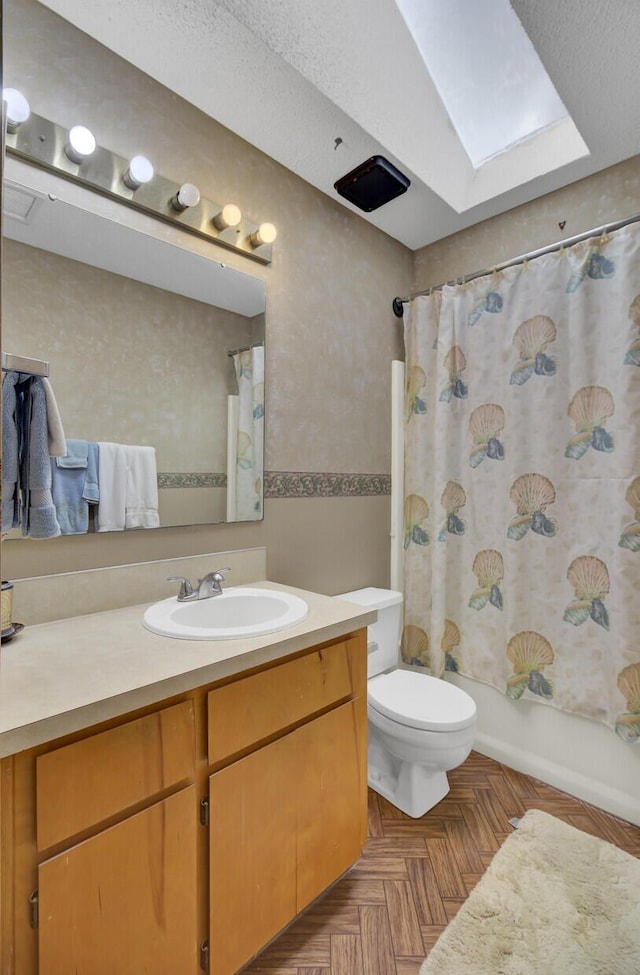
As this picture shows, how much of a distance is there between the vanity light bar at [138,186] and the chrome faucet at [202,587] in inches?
46.4

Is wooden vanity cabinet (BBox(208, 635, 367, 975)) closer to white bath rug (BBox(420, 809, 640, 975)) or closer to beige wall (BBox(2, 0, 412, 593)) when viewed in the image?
white bath rug (BBox(420, 809, 640, 975))

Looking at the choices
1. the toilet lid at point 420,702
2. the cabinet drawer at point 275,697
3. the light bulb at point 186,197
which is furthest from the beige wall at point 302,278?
the cabinet drawer at point 275,697

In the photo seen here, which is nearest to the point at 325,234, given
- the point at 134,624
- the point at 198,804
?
the point at 134,624

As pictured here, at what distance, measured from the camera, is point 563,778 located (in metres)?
2.01

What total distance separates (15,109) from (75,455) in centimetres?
92

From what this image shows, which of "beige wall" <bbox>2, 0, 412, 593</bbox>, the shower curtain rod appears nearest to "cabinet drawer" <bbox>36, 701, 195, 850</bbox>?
"beige wall" <bbox>2, 0, 412, 593</bbox>

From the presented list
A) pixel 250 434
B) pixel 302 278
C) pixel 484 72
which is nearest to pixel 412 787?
pixel 250 434

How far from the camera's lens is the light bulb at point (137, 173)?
153cm

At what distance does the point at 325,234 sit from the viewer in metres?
2.18

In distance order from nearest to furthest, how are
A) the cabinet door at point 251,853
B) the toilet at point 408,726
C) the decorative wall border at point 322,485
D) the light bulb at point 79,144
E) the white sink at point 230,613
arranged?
the cabinet door at point 251,853, the white sink at point 230,613, the light bulb at point 79,144, the toilet at point 408,726, the decorative wall border at point 322,485

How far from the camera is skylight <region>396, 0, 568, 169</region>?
1.61 m

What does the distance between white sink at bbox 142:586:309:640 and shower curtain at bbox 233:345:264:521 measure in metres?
0.32

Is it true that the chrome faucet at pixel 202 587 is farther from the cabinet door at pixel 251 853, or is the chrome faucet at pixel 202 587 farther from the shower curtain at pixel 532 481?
the shower curtain at pixel 532 481

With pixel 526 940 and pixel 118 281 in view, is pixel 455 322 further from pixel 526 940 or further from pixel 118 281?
pixel 526 940
